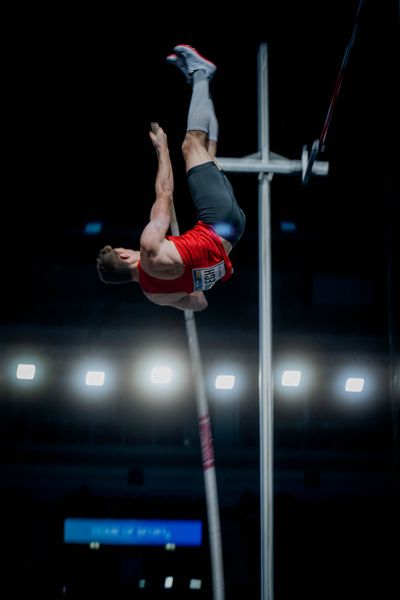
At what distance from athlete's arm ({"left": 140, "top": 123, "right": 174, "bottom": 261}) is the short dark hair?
16.2 inches

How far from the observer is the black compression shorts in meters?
3.29

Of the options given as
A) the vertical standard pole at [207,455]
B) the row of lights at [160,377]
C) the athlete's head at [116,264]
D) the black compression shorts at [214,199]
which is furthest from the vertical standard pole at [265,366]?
the row of lights at [160,377]

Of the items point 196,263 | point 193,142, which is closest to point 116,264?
point 196,263

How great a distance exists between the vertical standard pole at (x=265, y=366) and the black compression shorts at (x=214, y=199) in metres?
0.49

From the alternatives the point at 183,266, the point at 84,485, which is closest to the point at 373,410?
the point at 84,485

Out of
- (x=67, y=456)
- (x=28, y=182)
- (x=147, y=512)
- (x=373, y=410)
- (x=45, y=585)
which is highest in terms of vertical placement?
(x=28, y=182)

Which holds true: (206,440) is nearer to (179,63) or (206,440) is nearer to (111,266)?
(111,266)

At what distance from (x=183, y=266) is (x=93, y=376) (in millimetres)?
6675

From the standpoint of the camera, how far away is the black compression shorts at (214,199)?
3287 mm

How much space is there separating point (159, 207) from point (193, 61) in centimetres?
98

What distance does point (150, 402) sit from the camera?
46.3ft

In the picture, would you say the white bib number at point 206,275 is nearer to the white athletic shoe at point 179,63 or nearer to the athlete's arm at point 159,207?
the athlete's arm at point 159,207

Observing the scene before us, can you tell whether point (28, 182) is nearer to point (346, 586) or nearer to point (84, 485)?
point (84, 485)

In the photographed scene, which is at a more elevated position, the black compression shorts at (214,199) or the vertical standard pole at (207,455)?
the black compression shorts at (214,199)
